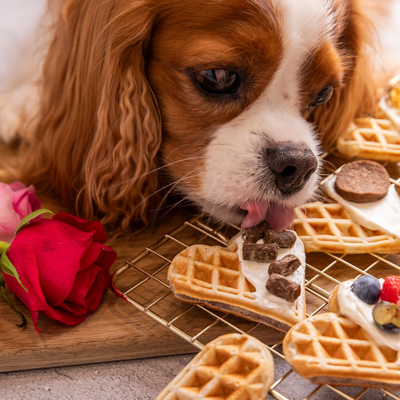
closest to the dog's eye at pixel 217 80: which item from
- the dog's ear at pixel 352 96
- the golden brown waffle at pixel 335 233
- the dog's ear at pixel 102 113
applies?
the dog's ear at pixel 102 113

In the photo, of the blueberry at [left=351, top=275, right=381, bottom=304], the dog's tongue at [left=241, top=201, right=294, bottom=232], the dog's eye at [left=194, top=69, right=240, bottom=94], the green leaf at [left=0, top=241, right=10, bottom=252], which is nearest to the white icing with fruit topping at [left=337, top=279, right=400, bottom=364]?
the blueberry at [left=351, top=275, right=381, bottom=304]

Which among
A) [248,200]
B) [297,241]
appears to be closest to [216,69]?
[248,200]

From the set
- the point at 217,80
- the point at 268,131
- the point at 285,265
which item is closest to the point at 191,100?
the point at 217,80

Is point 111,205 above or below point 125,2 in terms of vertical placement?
below

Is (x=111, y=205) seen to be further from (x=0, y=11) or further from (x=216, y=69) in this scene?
(x=0, y=11)

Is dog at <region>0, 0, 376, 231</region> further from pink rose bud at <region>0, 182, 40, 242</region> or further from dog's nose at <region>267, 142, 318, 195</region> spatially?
pink rose bud at <region>0, 182, 40, 242</region>

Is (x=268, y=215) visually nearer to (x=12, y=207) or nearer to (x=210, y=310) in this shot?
(x=210, y=310)
